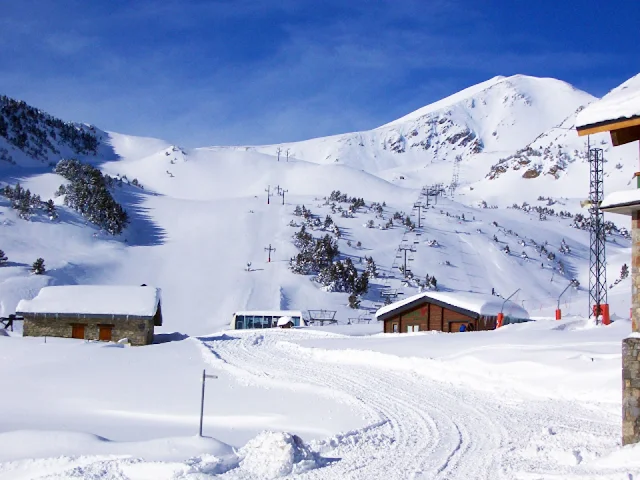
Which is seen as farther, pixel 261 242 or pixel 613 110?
pixel 261 242

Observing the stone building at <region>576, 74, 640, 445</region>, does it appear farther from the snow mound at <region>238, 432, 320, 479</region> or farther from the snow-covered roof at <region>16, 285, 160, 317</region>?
the snow-covered roof at <region>16, 285, 160, 317</region>

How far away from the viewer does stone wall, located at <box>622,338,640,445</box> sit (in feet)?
32.4

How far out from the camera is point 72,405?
17.1 m

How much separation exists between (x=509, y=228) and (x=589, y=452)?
301 ft

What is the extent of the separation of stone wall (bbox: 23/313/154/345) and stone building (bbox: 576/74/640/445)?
30027 mm

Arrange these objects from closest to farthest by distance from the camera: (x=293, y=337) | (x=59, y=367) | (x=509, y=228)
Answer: (x=59, y=367) < (x=293, y=337) < (x=509, y=228)

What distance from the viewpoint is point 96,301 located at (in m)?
38.0

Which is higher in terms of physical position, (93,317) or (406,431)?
(93,317)

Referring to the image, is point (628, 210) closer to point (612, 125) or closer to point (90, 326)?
point (612, 125)

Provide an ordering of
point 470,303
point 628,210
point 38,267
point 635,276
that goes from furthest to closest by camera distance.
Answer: point 38,267
point 470,303
point 628,210
point 635,276

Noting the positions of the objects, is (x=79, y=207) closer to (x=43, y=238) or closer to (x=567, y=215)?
(x=43, y=238)

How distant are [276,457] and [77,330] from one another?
102 feet

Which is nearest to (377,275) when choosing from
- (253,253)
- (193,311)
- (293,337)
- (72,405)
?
(253,253)

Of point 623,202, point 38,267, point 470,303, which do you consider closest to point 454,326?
point 470,303
